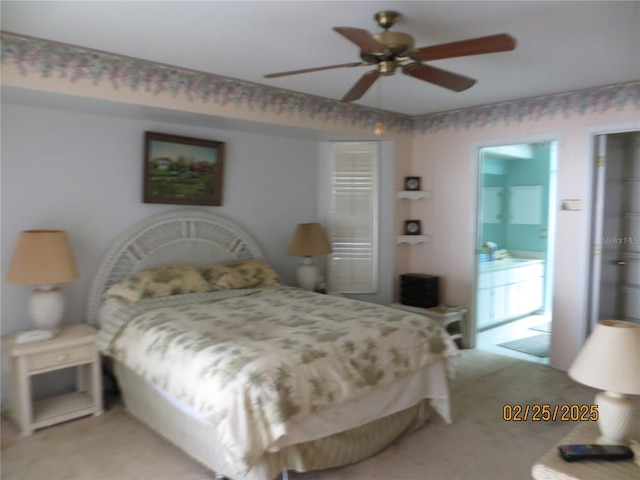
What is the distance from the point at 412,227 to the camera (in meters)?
5.19

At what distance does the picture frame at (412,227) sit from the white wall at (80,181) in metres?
1.84

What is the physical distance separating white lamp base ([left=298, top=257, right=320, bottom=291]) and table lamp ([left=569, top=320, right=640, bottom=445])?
2.91 m

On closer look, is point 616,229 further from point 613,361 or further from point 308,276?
point 613,361

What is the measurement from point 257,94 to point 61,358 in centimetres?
247

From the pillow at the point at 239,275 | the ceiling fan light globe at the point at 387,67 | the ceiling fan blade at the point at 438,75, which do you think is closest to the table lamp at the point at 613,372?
the ceiling fan blade at the point at 438,75

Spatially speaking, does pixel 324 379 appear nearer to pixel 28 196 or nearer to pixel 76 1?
pixel 76 1

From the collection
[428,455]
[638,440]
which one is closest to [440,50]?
[638,440]

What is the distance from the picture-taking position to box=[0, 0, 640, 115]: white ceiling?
233 centimetres

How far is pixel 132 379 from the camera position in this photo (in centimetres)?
301

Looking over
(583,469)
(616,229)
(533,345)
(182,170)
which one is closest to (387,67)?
(583,469)

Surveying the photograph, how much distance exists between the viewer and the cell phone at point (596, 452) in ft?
5.19

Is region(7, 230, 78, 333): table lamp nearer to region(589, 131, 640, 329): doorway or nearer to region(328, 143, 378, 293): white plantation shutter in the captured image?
region(328, 143, 378, 293): white plantation shutter

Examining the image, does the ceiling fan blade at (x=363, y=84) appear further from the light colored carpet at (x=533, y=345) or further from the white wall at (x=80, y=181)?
the light colored carpet at (x=533, y=345)

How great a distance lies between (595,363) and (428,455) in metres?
1.36
